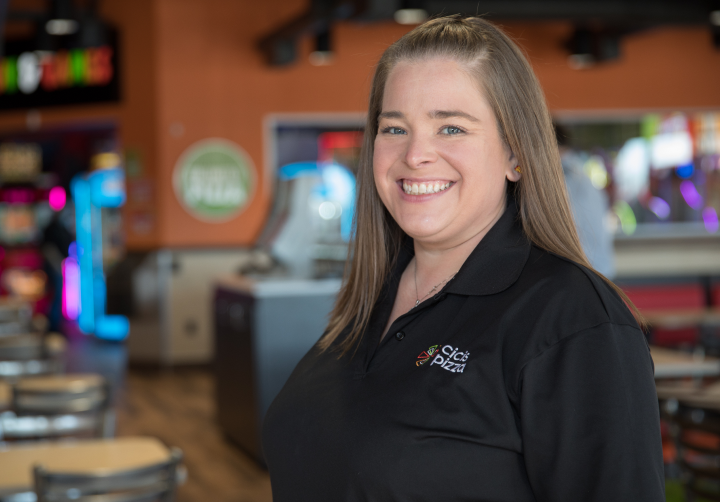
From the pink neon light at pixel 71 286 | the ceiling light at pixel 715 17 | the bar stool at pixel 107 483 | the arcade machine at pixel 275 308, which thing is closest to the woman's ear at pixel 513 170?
the bar stool at pixel 107 483

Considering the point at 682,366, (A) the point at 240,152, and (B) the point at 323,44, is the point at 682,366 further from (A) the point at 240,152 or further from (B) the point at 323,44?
(A) the point at 240,152

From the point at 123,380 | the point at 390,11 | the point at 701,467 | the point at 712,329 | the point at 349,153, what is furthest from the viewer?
the point at 349,153

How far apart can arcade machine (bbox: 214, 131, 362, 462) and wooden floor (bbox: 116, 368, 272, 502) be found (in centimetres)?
15

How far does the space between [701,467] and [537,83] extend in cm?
207

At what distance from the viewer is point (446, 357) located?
3.58 feet

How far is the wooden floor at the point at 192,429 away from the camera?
4.19 m

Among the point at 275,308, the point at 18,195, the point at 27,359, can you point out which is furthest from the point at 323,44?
the point at 18,195

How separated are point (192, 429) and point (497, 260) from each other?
15.1 feet

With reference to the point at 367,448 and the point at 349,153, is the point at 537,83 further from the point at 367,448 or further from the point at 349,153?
the point at 349,153

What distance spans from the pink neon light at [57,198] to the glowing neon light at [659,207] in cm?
757

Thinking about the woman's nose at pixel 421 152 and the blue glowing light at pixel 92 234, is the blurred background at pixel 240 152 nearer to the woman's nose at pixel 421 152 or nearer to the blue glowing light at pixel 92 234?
the blue glowing light at pixel 92 234

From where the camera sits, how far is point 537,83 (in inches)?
47.2

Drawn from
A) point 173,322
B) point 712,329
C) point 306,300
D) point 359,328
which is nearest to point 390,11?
point 306,300

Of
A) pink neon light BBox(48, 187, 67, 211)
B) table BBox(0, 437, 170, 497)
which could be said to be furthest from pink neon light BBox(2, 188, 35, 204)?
table BBox(0, 437, 170, 497)
